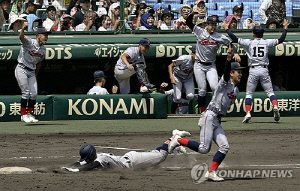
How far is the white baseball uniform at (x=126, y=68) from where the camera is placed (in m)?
15.3

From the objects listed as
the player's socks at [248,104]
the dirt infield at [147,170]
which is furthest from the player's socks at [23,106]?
the player's socks at [248,104]

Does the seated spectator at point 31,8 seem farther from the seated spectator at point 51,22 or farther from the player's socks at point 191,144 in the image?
the player's socks at point 191,144

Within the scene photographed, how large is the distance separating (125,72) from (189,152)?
16.9 feet

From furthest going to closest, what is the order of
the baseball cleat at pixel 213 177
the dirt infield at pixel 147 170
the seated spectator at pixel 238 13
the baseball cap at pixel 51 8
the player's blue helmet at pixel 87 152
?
1. the seated spectator at pixel 238 13
2. the baseball cap at pixel 51 8
3. the player's blue helmet at pixel 87 152
4. the baseball cleat at pixel 213 177
5. the dirt infield at pixel 147 170

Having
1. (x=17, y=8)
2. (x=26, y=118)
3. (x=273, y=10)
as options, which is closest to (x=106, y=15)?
(x=17, y=8)

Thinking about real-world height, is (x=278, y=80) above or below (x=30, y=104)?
above

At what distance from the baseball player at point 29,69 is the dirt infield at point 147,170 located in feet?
5.98

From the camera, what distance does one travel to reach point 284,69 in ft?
60.3

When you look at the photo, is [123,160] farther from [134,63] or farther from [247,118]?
[134,63]

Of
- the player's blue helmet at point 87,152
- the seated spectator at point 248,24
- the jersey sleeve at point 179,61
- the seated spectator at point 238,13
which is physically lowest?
the player's blue helmet at point 87,152

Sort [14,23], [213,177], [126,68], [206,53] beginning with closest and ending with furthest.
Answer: [213,177] < [206,53] < [126,68] < [14,23]

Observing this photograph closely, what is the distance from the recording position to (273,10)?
17.7 m

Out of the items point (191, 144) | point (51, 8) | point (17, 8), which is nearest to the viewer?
point (191, 144)

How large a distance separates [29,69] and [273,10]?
7.00 m
